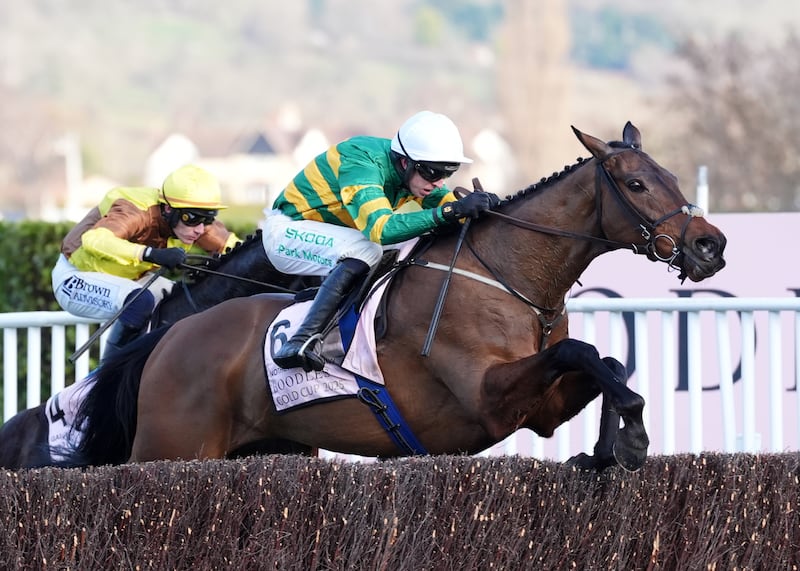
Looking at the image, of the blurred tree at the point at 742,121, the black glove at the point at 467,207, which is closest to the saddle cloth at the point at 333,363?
the black glove at the point at 467,207

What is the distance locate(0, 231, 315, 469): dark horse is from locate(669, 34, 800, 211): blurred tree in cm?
1982

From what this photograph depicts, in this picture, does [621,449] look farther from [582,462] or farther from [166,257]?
[166,257]

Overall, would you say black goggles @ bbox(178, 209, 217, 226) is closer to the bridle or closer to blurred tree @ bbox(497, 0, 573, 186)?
the bridle

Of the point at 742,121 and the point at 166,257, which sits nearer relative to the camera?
the point at 166,257

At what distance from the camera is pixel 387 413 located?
490cm

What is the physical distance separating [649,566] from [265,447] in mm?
2220

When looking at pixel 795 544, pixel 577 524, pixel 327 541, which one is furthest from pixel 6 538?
pixel 795 544

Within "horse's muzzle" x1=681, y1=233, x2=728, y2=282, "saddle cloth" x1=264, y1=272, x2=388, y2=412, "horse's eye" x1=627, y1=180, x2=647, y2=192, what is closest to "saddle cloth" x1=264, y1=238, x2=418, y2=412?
"saddle cloth" x1=264, y1=272, x2=388, y2=412

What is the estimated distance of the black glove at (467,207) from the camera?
4820mm

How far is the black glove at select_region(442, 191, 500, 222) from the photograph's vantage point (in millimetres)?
4820

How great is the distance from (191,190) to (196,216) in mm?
161

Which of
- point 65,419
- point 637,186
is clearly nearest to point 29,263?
point 65,419

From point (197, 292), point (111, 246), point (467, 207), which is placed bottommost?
point (197, 292)

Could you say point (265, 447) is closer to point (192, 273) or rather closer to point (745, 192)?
point (192, 273)
